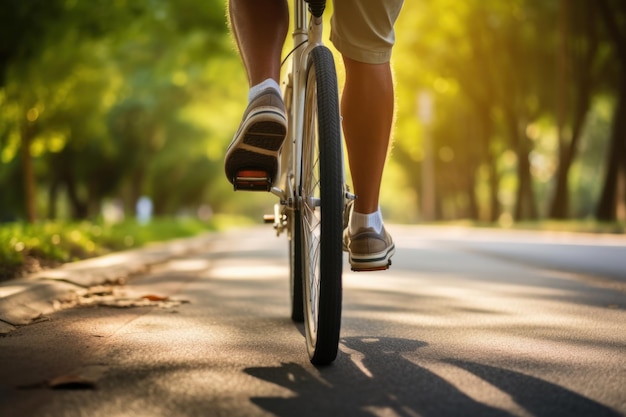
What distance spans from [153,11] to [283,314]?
11.6 metres

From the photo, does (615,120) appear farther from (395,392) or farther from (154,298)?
(395,392)

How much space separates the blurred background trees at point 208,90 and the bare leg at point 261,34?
6.67 meters

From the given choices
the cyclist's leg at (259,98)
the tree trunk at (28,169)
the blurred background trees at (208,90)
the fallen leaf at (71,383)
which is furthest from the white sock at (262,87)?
the tree trunk at (28,169)

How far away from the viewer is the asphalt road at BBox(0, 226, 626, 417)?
2.45m

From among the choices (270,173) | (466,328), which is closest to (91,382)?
(270,173)

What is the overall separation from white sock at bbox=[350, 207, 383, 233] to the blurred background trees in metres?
7.27

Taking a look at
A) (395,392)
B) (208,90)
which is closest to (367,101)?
(395,392)

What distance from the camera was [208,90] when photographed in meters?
26.5

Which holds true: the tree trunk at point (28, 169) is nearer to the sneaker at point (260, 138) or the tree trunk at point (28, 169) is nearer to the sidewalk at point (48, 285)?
the sidewalk at point (48, 285)

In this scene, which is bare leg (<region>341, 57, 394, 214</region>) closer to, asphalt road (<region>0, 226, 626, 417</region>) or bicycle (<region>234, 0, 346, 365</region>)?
bicycle (<region>234, 0, 346, 365</region>)

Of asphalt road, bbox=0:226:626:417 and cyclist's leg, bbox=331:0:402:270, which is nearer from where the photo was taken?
asphalt road, bbox=0:226:626:417

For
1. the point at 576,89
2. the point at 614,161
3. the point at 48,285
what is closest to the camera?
the point at 48,285

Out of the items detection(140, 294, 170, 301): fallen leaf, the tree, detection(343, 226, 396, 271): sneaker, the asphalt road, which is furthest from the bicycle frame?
the tree

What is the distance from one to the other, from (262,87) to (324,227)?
3.03ft
